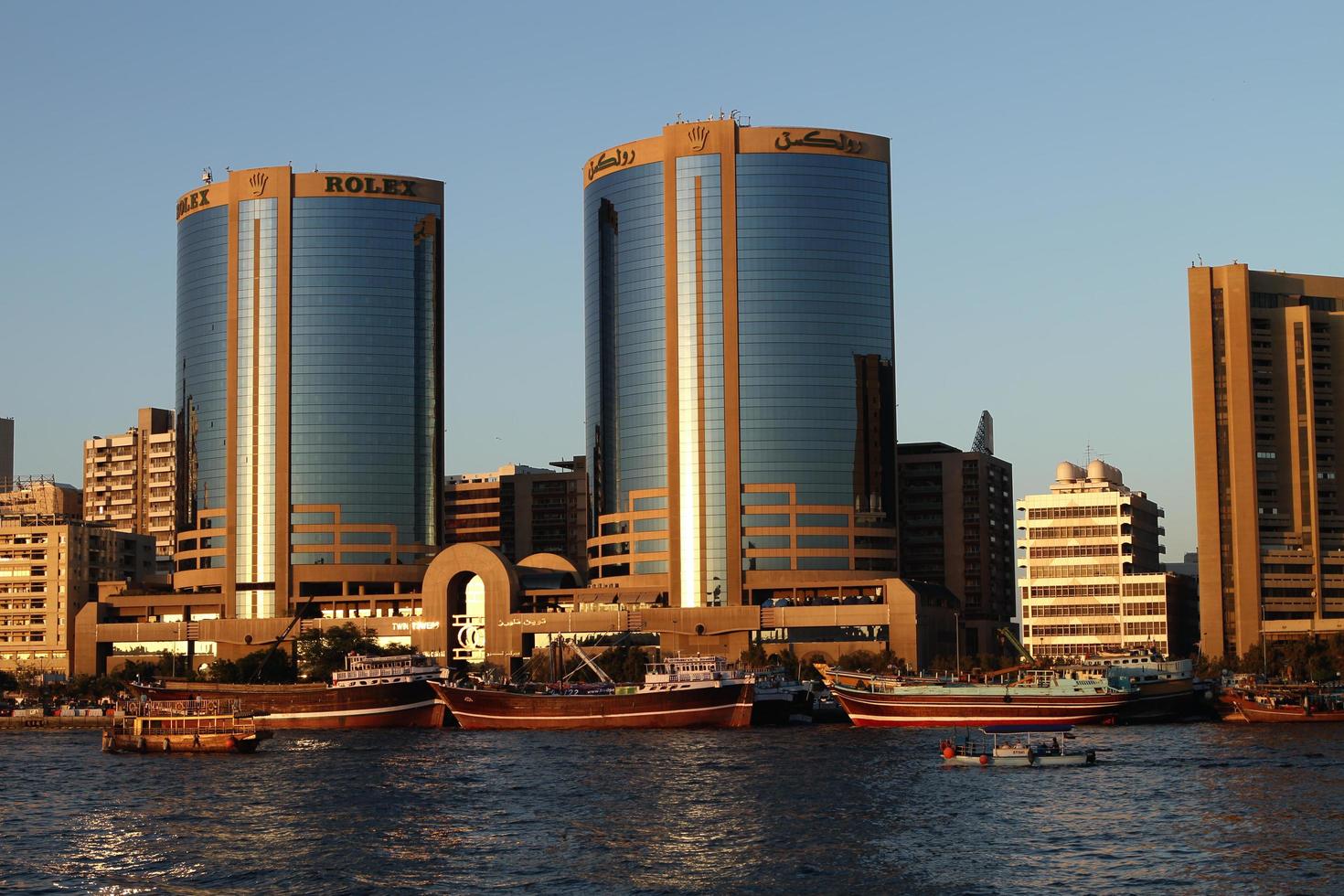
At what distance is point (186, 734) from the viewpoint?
191 m

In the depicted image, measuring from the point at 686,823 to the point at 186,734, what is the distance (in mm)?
82194

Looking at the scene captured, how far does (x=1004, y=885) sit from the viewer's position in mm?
102375

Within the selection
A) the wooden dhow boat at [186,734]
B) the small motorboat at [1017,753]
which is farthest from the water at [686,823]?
the wooden dhow boat at [186,734]

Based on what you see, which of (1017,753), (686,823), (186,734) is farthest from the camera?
(186,734)

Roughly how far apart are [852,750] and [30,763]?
80.5m

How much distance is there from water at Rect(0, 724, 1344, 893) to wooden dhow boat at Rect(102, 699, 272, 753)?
6.65 meters

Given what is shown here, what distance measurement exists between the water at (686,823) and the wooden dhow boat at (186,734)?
6.65 meters

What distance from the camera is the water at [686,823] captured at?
106m

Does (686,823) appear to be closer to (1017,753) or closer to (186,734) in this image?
(1017,753)

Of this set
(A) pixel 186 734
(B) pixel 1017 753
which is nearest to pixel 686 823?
(B) pixel 1017 753

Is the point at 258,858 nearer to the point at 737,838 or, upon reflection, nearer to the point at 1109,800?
the point at 737,838

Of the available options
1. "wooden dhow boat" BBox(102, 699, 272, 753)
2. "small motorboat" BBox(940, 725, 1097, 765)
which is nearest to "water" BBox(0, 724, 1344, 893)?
"small motorboat" BBox(940, 725, 1097, 765)

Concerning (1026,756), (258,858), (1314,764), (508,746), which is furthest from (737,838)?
(508,746)

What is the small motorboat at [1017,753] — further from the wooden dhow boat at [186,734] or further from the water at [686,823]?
the wooden dhow boat at [186,734]
